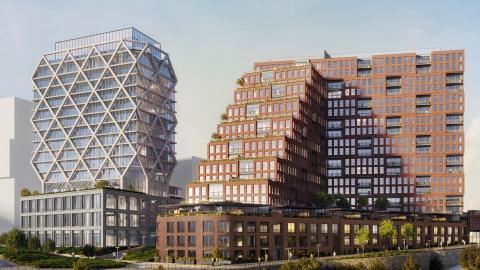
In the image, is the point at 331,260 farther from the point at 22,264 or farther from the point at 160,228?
the point at 22,264

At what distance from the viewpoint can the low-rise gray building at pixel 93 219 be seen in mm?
180625

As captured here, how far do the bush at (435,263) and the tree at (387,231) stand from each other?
55.0 ft

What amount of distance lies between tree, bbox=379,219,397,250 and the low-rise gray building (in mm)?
71078

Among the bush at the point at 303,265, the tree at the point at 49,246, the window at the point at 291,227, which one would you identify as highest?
the window at the point at 291,227

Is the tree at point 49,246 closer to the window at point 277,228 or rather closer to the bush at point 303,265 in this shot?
the window at point 277,228

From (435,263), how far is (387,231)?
18258mm

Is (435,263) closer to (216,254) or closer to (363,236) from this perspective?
(363,236)

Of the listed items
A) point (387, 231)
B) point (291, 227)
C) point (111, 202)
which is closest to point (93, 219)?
point (111, 202)

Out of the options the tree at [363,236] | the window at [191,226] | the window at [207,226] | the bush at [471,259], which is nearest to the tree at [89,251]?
the window at [191,226]

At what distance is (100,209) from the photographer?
179875 mm

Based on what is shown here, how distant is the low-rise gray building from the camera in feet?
593

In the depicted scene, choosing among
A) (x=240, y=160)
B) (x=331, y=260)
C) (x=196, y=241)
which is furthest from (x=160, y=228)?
(x=240, y=160)

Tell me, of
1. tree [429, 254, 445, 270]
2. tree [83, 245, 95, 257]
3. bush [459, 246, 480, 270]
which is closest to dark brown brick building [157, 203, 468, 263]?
tree [429, 254, 445, 270]

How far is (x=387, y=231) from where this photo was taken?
573 feet
